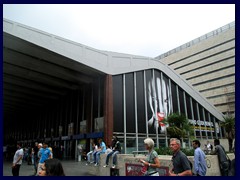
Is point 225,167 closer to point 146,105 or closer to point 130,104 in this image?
point 130,104

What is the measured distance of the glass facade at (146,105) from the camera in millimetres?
18344

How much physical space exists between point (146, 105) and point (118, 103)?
3.31 metres

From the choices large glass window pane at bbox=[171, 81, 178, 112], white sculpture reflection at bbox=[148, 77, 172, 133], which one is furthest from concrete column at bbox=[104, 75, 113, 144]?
large glass window pane at bbox=[171, 81, 178, 112]

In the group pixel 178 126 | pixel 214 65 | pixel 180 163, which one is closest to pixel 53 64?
pixel 178 126

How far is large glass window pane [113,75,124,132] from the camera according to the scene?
702 inches

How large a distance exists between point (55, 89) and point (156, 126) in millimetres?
13750

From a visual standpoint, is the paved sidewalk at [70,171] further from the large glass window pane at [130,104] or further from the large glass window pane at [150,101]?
the large glass window pane at [150,101]

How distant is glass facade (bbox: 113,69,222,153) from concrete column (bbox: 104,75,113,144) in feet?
1.90

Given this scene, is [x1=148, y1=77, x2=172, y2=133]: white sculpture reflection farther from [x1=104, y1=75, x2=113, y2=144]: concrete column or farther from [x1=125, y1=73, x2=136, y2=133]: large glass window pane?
[x1=104, y1=75, x2=113, y2=144]: concrete column

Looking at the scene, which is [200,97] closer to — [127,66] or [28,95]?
[127,66]

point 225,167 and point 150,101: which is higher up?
point 150,101

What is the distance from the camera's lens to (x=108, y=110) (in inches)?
684

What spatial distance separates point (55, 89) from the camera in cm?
2603

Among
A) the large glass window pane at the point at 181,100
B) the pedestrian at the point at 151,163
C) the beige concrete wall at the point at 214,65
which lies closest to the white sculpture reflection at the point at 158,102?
the large glass window pane at the point at 181,100
